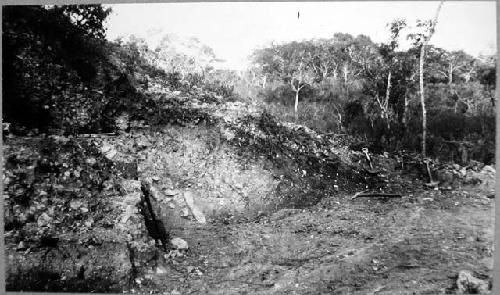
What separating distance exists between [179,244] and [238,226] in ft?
2.33

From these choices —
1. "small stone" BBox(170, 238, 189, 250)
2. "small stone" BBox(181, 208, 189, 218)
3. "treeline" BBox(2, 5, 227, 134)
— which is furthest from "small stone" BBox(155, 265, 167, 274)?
"treeline" BBox(2, 5, 227, 134)

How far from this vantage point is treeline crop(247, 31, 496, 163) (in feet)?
13.1

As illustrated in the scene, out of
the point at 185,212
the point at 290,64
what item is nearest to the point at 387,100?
the point at 290,64

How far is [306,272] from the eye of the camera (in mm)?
3387

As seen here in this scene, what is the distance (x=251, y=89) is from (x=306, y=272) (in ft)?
8.08

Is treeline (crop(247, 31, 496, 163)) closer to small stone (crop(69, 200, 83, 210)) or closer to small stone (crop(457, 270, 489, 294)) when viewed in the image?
small stone (crop(457, 270, 489, 294))

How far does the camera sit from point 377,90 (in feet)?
14.4

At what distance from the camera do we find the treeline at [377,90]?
13.1ft

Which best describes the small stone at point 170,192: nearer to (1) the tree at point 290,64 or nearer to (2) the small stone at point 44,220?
(2) the small stone at point 44,220

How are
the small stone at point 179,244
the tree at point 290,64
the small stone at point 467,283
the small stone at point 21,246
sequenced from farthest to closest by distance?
1. the tree at point 290,64
2. the small stone at point 179,244
3. the small stone at point 21,246
4. the small stone at point 467,283

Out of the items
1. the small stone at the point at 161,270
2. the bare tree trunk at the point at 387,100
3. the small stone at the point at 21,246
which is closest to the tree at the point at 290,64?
the bare tree trunk at the point at 387,100

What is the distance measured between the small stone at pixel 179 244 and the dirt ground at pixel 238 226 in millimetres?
60

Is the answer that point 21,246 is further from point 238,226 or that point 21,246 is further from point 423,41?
point 423,41

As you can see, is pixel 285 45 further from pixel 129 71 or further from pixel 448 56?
pixel 129 71
